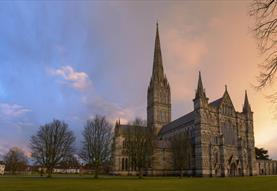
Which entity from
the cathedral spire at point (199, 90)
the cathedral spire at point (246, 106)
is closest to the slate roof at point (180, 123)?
the cathedral spire at point (199, 90)

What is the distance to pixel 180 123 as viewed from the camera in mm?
100375

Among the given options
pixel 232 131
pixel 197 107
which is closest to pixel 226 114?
pixel 232 131

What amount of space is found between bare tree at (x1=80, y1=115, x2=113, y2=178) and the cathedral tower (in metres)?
54.9

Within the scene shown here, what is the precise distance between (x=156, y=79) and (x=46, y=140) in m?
65.5

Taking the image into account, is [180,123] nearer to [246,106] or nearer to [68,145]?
[246,106]

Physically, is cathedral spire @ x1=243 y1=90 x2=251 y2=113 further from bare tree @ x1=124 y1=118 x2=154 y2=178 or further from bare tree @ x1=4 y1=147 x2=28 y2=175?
bare tree @ x1=4 y1=147 x2=28 y2=175

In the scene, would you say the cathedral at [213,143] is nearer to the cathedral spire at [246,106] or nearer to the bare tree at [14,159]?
the cathedral spire at [246,106]

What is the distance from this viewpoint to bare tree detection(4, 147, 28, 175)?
111006 millimetres

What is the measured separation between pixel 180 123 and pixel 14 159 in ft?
217

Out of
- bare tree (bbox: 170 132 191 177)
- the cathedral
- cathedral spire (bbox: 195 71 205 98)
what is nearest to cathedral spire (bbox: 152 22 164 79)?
the cathedral

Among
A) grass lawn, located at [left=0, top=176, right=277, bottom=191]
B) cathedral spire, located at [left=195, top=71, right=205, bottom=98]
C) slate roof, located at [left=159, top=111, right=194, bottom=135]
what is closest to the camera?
grass lawn, located at [left=0, top=176, right=277, bottom=191]

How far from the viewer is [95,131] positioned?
63.1m

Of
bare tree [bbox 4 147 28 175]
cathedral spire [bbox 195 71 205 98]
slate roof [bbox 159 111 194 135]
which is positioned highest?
cathedral spire [bbox 195 71 205 98]

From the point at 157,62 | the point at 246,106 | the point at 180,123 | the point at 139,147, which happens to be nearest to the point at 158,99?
the point at 157,62
